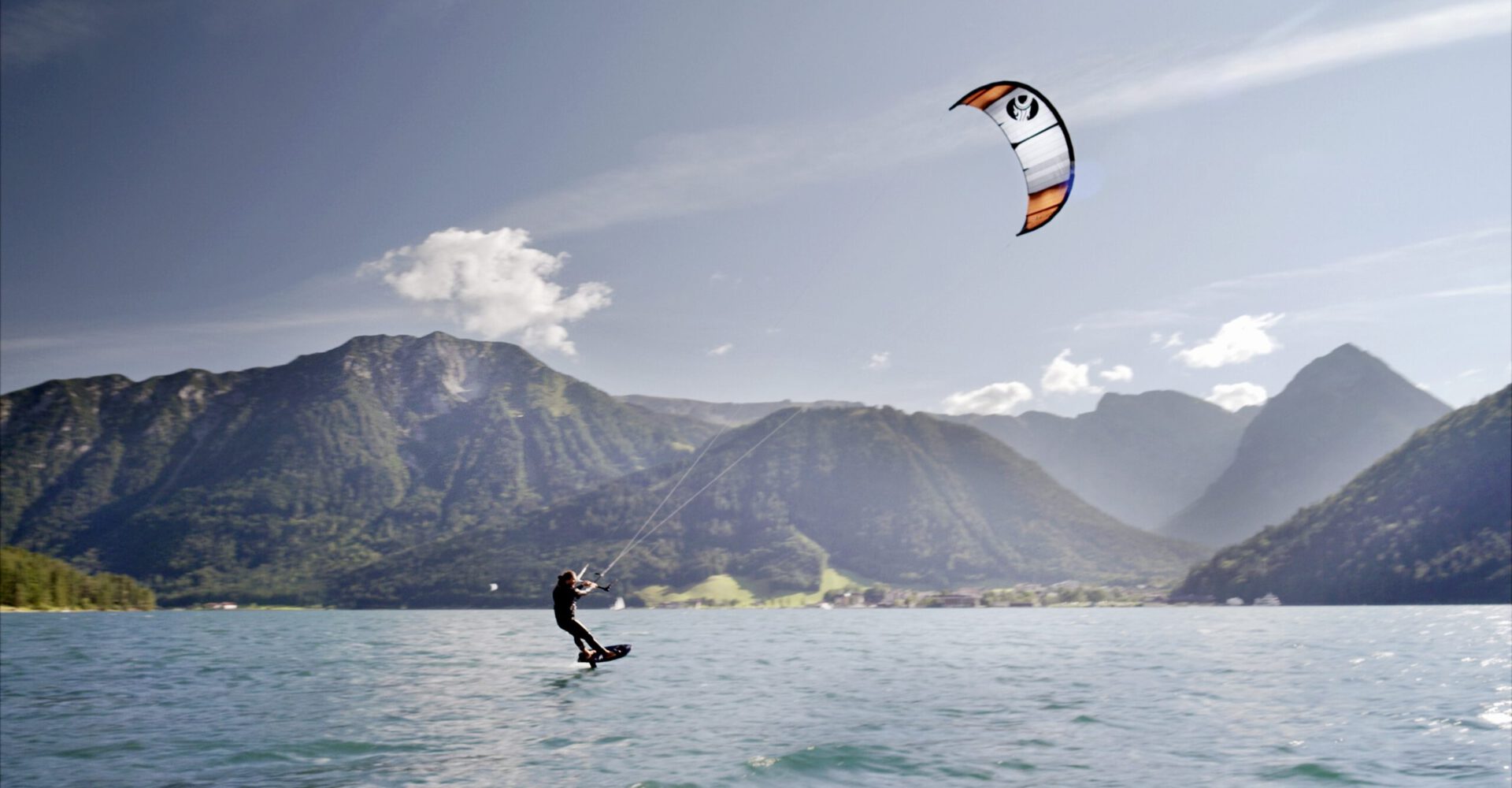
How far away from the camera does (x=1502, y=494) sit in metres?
200

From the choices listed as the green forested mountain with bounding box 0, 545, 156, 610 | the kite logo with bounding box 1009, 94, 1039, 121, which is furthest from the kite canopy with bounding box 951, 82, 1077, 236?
the green forested mountain with bounding box 0, 545, 156, 610

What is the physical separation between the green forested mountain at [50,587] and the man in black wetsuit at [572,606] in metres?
155

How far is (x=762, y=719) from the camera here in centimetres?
2294

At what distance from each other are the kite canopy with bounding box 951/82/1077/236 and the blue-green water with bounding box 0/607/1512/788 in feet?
39.5

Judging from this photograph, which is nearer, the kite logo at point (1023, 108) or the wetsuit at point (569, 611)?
the kite logo at point (1023, 108)

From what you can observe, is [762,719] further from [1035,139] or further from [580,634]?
[1035,139]

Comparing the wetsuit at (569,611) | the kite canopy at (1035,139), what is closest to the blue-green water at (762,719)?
the wetsuit at (569,611)

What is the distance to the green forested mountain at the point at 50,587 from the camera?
448ft

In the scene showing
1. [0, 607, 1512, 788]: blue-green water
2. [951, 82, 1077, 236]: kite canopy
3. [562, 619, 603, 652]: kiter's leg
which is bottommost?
[0, 607, 1512, 788]: blue-green water

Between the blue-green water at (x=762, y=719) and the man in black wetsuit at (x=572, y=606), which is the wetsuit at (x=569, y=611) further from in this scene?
the blue-green water at (x=762, y=719)

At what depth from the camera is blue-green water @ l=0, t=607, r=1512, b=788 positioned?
1645 centimetres

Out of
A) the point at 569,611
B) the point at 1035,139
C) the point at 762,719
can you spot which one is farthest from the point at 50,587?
the point at 1035,139

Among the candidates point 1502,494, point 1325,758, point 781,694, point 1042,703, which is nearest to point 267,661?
point 781,694

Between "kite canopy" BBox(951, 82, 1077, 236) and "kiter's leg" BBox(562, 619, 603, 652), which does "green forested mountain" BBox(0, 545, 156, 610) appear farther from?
"kite canopy" BBox(951, 82, 1077, 236)
